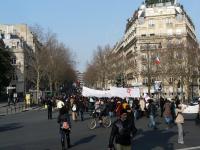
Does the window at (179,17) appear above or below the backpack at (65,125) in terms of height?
above

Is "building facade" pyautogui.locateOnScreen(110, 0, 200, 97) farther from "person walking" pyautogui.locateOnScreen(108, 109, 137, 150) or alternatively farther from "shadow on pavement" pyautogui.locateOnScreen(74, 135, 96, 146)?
"person walking" pyautogui.locateOnScreen(108, 109, 137, 150)

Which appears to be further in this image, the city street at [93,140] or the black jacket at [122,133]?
the city street at [93,140]

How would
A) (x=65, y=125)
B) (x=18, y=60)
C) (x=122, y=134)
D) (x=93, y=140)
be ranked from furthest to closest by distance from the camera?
(x=18, y=60), (x=93, y=140), (x=65, y=125), (x=122, y=134)

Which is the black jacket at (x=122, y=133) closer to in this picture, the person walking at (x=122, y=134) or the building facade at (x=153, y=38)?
the person walking at (x=122, y=134)

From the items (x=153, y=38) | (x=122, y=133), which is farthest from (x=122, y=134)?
(x=153, y=38)

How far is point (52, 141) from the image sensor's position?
870 inches

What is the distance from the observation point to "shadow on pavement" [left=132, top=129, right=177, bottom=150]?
19616mm

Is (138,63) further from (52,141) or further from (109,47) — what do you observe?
(52,141)

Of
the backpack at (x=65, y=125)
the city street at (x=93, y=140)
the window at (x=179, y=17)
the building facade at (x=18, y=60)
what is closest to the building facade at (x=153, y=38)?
the window at (x=179, y=17)

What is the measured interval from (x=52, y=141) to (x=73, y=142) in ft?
3.28

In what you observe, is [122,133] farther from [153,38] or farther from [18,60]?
[18,60]

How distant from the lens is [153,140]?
72.3 feet

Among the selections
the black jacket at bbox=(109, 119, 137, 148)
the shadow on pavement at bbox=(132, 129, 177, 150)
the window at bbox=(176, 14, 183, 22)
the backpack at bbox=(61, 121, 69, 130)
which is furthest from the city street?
the window at bbox=(176, 14, 183, 22)

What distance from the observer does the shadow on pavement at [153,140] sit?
19616 mm
